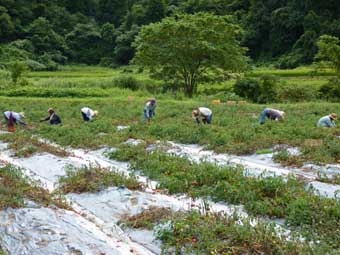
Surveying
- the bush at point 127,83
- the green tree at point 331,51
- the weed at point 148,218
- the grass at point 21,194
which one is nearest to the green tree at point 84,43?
the bush at point 127,83

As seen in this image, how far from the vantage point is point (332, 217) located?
7.49 metres

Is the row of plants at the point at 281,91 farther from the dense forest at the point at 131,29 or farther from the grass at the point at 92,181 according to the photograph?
the grass at the point at 92,181

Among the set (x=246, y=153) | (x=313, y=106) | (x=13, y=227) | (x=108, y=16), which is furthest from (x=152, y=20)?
(x=13, y=227)

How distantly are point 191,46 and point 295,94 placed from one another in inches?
294

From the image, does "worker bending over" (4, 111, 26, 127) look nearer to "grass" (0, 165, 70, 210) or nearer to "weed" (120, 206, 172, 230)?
"grass" (0, 165, 70, 210)

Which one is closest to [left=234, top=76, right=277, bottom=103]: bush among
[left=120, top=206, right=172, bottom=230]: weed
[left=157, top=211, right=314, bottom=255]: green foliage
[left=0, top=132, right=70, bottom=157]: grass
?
[left=0, top=132, right=70, bottom=157]: grass

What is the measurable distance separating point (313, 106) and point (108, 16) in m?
55.1

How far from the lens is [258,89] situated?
1255 inches

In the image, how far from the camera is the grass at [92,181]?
1016cm

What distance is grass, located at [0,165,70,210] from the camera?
343 inches

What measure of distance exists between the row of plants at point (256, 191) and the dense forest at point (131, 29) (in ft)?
135

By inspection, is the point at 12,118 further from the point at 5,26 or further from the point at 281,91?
the point at 5,26

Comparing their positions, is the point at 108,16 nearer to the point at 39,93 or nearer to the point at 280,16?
the point at 280,16

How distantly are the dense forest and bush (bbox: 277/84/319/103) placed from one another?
1972 cm
